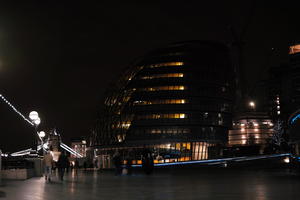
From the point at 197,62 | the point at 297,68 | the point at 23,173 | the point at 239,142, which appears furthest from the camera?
the point at 297,68

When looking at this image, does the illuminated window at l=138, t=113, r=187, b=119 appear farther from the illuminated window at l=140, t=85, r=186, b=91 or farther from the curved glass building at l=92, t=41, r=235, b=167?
the illuminated window at l=140, t=85, r=186, b=91

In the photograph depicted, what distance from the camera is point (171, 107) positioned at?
128m

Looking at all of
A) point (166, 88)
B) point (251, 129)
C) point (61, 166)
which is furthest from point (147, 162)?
point (166, 88)

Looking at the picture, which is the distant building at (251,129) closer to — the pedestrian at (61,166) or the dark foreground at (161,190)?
the pedestrian at (61,166)

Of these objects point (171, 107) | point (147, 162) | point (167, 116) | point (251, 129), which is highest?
point (171, 107)

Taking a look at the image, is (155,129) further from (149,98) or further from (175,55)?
(175,55)

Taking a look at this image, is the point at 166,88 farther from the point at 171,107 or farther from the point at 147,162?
the point at 147,162

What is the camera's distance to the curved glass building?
128125mm

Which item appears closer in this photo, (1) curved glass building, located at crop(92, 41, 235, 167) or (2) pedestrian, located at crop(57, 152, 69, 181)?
(2) pedestrian, located at crop(57, 152, 69, 181)

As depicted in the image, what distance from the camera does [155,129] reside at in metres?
129

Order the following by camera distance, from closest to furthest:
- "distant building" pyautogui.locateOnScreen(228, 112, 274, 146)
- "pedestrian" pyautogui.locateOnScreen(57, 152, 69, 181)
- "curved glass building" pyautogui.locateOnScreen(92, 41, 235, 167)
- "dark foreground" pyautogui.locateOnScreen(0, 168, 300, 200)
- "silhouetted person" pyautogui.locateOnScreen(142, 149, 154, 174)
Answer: "dark foreground" pyautogui.locateOnScreen(0, 168, 300, 200), "pedestrian" pyautogui.locateOnScreen(57, 152, 69, 181), "silhouetted person" pyautogui.locateOnScreen(142, 149, 154, 174), "distant building" pyautogui.locateOnScreen(228, 112, 274, 146), "curved glass building" pyautogui.locateOnScreen(92, 41, 235, 167)

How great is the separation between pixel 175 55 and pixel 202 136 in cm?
Answer: 2679

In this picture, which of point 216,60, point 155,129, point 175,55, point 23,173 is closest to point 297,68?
point 216,60

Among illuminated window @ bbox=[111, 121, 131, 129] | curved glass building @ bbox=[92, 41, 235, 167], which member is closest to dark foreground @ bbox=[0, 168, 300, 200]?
curved glass building @ bbox=[92, 41, 235, 167]
